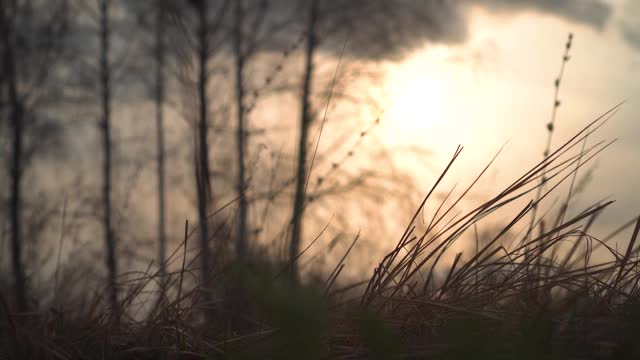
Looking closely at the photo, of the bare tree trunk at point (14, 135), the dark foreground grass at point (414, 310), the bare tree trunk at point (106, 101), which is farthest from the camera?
the bare tree trunk at point (106, 101)

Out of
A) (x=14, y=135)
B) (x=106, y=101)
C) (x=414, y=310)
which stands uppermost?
(x=106, y=101)

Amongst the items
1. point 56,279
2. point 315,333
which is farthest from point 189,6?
point 315,333

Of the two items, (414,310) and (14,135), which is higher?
(14,135)

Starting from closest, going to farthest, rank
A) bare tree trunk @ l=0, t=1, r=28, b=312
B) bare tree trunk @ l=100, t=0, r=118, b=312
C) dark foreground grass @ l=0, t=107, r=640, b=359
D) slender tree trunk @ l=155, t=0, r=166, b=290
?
dark foreground grass @ l=0, t=107, r=640, b=359, bare tree trunk @ l=0, t=1, r=28, b=312, bare tree trunk @ l=100, t=0, r=118, b=312, slender tree trunk @ l=155, t=0, r=166, b=290

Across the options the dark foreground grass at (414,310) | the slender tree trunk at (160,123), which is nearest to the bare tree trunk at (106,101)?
the slender tree trunk at (160,123)

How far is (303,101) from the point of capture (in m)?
9.30

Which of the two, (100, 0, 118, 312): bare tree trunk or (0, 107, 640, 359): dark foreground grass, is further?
(100, 0, 118, 312): bare tree trunk

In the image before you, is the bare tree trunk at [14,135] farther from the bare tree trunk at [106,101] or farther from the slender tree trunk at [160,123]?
the slender tree trunk at [160,123]

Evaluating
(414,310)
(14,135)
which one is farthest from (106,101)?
(414,310)

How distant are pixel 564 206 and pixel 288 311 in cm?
142

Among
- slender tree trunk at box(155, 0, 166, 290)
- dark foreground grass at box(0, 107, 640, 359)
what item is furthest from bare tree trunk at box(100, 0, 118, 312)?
dark foreground grass at box(0, 107, 640, 359)

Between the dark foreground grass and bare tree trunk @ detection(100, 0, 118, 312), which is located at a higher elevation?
bare tree trunk @ detection(100, 0, 118, 312)

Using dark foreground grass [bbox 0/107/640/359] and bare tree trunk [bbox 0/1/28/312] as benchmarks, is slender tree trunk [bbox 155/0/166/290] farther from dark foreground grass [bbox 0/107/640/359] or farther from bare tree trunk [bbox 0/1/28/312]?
dark foreground grass [bbox 0/107/640/359]

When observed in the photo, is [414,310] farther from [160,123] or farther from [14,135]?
[160,123]
